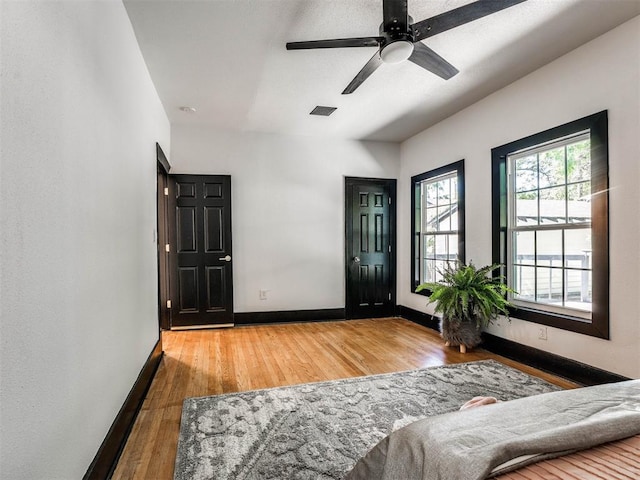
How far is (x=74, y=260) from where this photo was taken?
1.41 metres

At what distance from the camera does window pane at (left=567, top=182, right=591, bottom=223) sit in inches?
114

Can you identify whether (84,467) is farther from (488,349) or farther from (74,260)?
(488,349)

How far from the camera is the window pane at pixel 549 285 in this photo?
316 cm

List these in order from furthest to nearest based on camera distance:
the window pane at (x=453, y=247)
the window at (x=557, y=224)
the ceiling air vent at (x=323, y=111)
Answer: the window pane at (x=453, y=247), the ceiling air vent at (x=323, y=111), the window at (x=557, y=224)

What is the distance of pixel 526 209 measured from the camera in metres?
3.49

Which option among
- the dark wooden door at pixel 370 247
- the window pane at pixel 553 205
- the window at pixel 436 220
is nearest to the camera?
the window pane at pixel 553 205

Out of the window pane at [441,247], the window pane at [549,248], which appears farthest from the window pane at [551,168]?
the window pane at [441,247]

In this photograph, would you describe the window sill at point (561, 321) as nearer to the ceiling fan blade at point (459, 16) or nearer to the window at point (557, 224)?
the window at point (557, 224)

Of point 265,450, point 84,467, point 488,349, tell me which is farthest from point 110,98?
point 488,349

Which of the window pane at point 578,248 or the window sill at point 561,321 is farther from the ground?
the window pane at point 578,248

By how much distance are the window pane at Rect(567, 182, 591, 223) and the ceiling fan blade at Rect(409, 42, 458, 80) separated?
4.83 feet

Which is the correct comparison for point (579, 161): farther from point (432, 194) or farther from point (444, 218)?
point (432, 194)

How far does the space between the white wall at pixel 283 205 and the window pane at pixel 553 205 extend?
8.55 ft

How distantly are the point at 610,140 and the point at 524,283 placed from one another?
1454 millimetres
